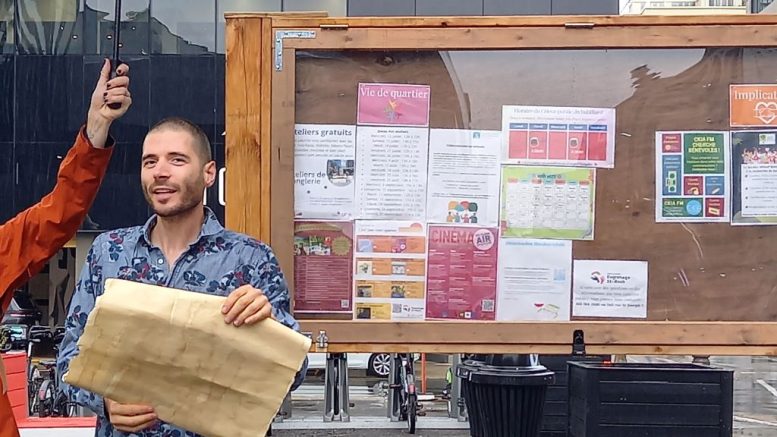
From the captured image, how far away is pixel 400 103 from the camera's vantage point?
149 inches

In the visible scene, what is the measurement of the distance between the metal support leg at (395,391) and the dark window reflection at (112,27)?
11.7 m

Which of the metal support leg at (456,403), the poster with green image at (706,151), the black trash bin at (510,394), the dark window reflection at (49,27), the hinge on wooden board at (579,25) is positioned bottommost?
the metal support leg at (456,403)

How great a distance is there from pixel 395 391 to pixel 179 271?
885 centimetres

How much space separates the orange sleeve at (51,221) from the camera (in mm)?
2320

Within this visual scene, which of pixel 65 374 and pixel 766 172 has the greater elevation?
pixel 766 172

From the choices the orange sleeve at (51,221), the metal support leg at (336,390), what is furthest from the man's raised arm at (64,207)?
the metal support leg at (336,390)

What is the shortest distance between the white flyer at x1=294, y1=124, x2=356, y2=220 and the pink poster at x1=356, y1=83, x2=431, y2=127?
0.14 m

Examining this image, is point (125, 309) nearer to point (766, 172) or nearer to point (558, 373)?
point (766, 172)

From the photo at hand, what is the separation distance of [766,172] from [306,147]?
1.93 m

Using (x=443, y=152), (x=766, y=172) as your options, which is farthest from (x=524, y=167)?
(x=766, y=172)

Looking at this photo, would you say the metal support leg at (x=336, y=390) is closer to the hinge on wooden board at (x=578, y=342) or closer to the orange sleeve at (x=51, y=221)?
the hinge on wooden board at (x=578, y=342)

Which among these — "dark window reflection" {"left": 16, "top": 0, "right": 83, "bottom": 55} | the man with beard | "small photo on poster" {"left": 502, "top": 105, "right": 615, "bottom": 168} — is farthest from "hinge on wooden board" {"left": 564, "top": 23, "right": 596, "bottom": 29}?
"dark window reflection" {"left": 16, "top": 0, "right": 83, "bottom": 55}

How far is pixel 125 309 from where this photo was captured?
78.1 inches

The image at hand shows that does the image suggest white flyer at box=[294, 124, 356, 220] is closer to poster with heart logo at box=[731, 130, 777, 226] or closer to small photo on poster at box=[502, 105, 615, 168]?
small photo on poster at box=[502, 105, 615, 168]
